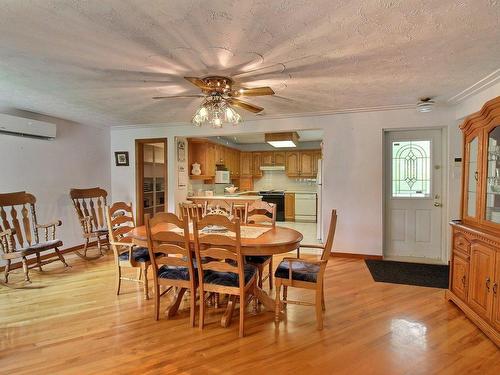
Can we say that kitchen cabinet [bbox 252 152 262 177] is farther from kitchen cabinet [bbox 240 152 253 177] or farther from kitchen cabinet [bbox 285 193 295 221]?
kitchen cabinet [bbox 285 193 295 221]

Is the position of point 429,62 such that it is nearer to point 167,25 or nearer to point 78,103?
point 167,25

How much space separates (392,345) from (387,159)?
2.98m

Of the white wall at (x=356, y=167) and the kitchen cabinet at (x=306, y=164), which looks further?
the kitchen cabinet at (x=306, y=164)

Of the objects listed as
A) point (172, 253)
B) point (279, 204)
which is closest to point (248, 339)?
point (172, 253)

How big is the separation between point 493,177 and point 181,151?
461cm

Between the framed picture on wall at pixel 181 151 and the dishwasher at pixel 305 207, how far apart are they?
3.46 metres

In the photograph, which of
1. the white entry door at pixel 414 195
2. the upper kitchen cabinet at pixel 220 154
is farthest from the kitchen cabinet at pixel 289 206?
the white entry door at pixel 414 195

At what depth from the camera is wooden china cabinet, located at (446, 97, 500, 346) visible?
7.31 ft

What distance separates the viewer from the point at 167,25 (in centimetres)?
187

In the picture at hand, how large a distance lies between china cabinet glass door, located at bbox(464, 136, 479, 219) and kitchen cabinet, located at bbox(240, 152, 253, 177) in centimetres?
610

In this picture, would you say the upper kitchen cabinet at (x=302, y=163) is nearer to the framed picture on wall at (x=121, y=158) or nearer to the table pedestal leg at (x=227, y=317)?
the framed picture on wall at (x=121, y=158)

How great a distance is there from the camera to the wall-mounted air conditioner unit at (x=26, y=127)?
3.77m

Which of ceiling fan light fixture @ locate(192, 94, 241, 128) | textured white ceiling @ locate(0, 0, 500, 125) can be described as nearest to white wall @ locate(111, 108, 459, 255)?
textured white ceiling @ locate(0, 0, 500, 125)

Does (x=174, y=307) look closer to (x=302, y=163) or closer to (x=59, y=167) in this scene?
(x=59, y=167)
